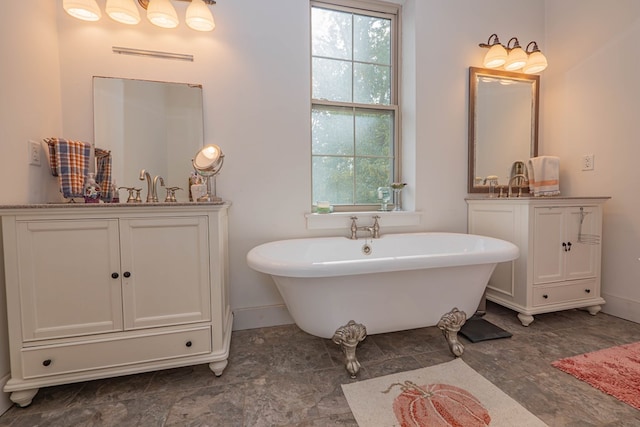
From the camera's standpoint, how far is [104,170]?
5.39 feet

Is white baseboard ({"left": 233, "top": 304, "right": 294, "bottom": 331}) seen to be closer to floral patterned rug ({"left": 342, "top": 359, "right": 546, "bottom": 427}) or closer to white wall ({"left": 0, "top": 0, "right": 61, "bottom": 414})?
floral patterned rug ({"left": 342, "top": 359, "right": 546, "bottom": 427})

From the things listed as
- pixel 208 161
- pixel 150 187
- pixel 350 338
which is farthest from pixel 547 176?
pixel 150 187

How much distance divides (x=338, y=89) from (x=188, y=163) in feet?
4.10

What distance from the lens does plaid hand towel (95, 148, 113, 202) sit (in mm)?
1620

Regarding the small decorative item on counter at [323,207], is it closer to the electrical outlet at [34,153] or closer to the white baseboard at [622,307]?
the electrical outlet at [34,153]

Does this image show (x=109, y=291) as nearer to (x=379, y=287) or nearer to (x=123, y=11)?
(x=379, y=287)

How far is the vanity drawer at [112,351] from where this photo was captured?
1190 mm

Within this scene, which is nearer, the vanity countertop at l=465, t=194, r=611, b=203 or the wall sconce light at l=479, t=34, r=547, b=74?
the vanity countertop at l=465, t=194, r=611, b=203

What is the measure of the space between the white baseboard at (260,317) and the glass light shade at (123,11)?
1833 millimetres

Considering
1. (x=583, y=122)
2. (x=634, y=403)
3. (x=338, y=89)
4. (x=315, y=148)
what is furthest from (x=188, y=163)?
(x=583, y=122)

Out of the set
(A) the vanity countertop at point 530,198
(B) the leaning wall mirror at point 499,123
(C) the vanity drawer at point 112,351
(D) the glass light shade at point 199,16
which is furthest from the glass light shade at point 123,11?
(A) the vanity countertop at point 530,198

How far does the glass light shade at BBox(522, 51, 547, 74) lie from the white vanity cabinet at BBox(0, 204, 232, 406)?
2.60 metres

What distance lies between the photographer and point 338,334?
1.37 m

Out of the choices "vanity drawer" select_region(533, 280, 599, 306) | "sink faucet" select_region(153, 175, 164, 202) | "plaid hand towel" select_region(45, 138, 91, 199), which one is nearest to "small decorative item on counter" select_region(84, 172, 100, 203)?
"plaid hand towel" select_region(45, 138, 91, 199)
